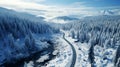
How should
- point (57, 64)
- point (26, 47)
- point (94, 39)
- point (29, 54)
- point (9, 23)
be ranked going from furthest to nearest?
point (9, 23) < point (94, 39) < point (26, 47) < point (29, 54) < point (57, 64)

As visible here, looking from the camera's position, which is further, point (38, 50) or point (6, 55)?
point (38, 50)

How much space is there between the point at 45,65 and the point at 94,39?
5250 cm

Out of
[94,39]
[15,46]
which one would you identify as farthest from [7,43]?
[94,39]

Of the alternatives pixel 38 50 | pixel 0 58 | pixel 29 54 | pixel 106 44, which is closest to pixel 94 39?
pixel 106 44

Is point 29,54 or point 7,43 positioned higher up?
point 7,43

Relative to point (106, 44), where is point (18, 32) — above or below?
above

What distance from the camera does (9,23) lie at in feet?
378

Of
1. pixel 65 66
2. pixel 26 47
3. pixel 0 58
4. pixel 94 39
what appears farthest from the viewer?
pixel 94 39

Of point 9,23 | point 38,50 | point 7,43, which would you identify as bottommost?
point 38,50

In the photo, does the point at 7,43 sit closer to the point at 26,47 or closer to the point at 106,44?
the point at 26,47

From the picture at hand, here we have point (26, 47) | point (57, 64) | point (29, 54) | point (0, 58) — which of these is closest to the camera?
point (57, 64)

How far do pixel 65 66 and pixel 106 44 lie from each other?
1963 inches

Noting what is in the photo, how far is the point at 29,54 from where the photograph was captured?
90.2 meters

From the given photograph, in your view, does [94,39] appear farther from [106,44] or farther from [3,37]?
[3,37]
